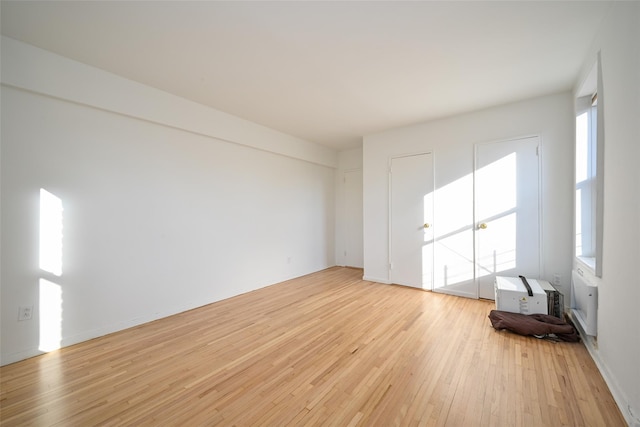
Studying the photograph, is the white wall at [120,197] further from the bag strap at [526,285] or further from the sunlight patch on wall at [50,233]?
the bag strap at [526,285]

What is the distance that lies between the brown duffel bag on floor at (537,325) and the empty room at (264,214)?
0.02 m

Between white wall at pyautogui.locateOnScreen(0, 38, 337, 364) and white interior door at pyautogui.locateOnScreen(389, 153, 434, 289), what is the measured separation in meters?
2.21

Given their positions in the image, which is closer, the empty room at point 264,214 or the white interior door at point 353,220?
the empty room at point 264,214

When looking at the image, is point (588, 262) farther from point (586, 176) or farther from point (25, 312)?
point (25, 312)

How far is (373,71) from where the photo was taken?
8.83 feet

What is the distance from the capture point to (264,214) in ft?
Result: 14.8

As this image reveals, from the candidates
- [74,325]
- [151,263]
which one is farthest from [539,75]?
[74,325]

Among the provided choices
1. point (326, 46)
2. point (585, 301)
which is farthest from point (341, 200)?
point (585, 301)

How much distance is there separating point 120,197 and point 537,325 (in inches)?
179

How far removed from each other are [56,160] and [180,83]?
4.64 feet

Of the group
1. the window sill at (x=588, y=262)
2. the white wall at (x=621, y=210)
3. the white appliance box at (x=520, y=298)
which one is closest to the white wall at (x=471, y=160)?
the window sill at (x=588, y=262)

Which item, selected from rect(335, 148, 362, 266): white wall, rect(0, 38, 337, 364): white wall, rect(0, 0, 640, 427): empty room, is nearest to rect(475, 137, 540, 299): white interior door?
rect(0, 0, 640, 427): empty room

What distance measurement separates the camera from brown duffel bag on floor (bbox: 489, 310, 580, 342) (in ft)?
8.21

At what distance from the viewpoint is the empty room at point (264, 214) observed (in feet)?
5.68
